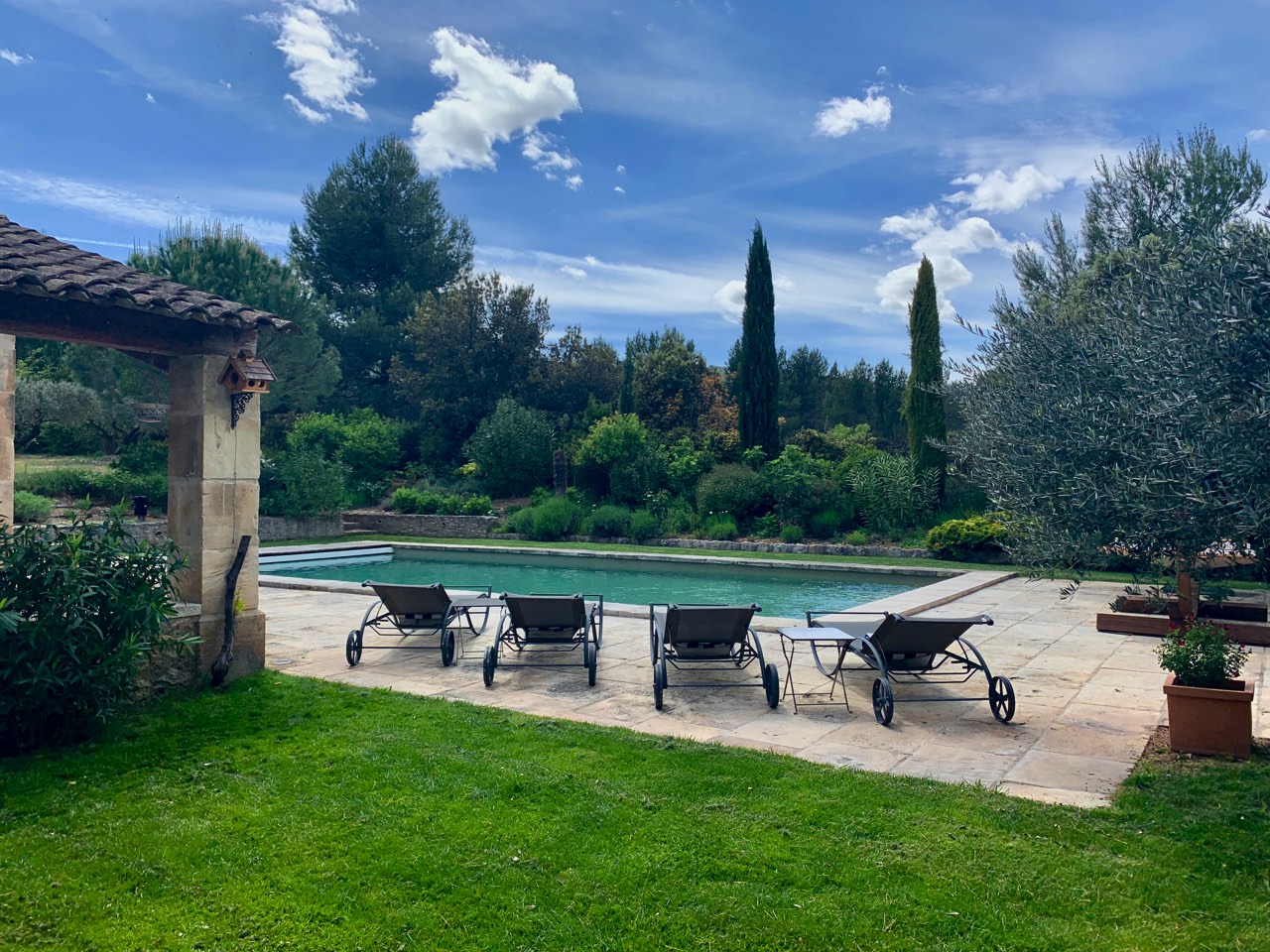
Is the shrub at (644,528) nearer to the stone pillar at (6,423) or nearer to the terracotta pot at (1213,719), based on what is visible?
the stone pillar at (6,423)

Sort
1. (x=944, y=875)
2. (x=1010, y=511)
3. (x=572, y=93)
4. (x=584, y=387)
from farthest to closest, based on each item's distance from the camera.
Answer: (x=584, y=387) < (x=572, y=93) < (x=1010, y=511) < (x=944, y=875)

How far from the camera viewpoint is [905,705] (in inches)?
236

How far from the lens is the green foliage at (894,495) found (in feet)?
62.6

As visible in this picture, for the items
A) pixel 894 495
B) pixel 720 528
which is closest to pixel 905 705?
pixel 894 495

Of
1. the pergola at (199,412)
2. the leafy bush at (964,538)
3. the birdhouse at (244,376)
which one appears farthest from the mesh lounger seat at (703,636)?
Result: the leafy bush at (964,538)

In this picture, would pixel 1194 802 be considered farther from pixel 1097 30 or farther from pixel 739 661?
pixel 1097 30

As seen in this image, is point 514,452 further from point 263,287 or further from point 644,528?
point 263,287

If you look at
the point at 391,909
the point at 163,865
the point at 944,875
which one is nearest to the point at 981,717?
the point at 944,875

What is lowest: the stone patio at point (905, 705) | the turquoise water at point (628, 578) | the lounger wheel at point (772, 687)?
the turquoise water at point (628, 578)

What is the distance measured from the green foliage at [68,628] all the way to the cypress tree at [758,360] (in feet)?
63.5

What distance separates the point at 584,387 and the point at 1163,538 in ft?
86.7

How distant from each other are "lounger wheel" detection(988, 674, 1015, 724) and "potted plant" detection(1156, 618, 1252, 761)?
2.88ft

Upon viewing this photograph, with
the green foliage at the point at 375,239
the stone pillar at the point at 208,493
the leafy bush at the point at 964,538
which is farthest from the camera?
the green foliage at the point at 375,239

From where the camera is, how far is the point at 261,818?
3760 millimetres
